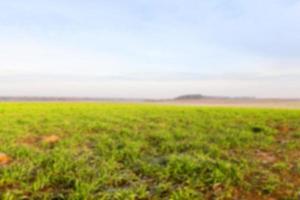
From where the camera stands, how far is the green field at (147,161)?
16.0ft

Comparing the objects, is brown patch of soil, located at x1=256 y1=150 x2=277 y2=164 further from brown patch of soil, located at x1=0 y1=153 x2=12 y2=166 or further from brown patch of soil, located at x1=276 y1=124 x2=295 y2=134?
brown patch of soil, located at x1=0 y1=153 x2=12 y2=166

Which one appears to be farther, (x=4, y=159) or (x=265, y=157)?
(x=265, y=157)

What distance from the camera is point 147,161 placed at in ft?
20.8

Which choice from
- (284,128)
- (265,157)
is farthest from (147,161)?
(284,128)

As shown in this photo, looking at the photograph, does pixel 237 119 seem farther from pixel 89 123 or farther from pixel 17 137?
pixel 17 137

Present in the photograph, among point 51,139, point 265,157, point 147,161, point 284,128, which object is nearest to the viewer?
point 147,161

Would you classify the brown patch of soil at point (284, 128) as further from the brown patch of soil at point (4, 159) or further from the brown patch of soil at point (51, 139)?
the brown patch of soil at point (4, 159)

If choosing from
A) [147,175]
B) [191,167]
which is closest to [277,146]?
[191,167]

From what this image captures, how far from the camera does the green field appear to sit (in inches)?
192

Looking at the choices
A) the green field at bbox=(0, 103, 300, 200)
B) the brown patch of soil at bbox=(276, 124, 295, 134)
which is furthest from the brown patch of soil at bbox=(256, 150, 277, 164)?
the brown patch of soil at bbox=(276, 124, 295, 134)

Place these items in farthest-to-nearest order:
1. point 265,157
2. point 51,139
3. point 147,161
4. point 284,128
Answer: point 284,128 < point 51,139 < point 265,157 < point 147,161

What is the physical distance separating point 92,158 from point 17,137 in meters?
2.86

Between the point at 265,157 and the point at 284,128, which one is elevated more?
the point at 284,128

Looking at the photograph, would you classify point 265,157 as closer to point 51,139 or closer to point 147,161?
point 147,161
